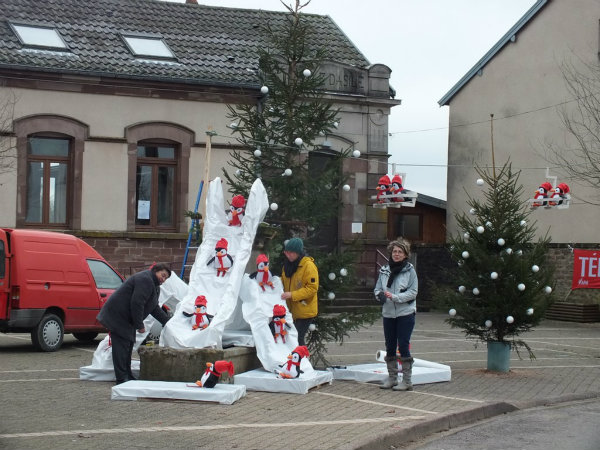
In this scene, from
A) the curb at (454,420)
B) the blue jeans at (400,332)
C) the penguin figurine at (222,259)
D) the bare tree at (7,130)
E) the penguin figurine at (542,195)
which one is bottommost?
the curb at (454,420)

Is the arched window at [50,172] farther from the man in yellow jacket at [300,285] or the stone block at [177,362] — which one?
the stone block at [177,362]

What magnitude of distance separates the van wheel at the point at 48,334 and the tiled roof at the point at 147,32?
958 centimetres

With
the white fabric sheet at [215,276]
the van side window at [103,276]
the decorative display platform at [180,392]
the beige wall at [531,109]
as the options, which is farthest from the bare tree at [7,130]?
the beige wall at [531,109]

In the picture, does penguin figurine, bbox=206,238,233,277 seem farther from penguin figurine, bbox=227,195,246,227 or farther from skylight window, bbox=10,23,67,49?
skylight window, bbox=10,23,67,49

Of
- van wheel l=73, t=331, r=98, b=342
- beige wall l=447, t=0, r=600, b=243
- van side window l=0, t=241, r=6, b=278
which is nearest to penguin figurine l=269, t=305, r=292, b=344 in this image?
van side window l=0, t=241, r=6, b=278

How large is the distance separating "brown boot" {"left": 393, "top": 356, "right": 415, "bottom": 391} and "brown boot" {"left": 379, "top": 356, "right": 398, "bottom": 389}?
0.38 feet

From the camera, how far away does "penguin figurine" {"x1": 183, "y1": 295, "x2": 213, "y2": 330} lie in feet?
40.0

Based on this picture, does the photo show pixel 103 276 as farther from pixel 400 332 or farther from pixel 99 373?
pixel 400 332

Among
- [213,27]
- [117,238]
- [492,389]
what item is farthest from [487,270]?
[213,27]

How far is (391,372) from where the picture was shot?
12516 millimetres

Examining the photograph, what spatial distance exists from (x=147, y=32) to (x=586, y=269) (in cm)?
1386

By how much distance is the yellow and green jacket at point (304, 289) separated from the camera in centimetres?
1254

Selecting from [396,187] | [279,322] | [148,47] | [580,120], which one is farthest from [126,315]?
[580,120]

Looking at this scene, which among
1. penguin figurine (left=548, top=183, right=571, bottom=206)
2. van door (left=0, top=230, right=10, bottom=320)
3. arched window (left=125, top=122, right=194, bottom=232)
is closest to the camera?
van door (left=0, top=230, right=10, bottom=320)
